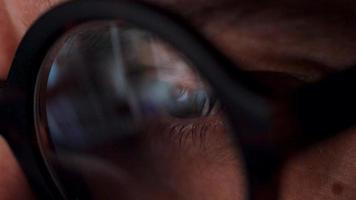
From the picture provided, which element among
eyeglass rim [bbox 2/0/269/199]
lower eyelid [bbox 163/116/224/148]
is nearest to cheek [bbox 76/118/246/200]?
lower eyelid [bbox 163/116/224/148]

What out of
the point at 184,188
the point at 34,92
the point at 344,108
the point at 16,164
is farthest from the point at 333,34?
the point at 16,164

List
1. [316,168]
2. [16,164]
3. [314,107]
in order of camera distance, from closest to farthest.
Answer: [314,107], [316,168], [16,164]

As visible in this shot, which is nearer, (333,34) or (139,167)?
(333,34)

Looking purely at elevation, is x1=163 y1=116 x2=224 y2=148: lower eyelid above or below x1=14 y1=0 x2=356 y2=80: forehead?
below

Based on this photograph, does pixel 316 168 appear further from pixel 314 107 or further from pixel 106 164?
pixel 106 164

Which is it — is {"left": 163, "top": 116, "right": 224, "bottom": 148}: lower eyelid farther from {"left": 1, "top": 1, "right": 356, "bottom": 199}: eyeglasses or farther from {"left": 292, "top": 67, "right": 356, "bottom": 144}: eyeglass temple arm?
{"left": 292, "top": 67, "right": 356, "bottom": 144}: eyeglass temple arm

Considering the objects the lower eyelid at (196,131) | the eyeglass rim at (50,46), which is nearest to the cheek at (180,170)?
the lower eyelid at (196,131)

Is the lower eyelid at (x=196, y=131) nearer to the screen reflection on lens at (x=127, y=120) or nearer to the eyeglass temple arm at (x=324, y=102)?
the screen reflection on lens at (x=127, y=120)

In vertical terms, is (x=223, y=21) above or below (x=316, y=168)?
above
